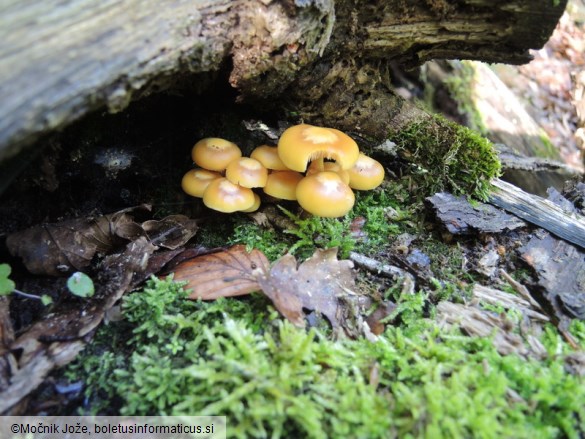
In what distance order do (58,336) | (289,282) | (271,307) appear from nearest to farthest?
(58,336) < (271,307) < (289,282)

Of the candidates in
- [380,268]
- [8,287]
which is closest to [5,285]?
[8,287]

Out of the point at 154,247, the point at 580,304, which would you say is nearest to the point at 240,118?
the point at 154,247

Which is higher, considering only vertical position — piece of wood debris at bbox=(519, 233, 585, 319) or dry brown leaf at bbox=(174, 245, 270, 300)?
dry brown leaf at bbox=(174, 245, 270, 300)

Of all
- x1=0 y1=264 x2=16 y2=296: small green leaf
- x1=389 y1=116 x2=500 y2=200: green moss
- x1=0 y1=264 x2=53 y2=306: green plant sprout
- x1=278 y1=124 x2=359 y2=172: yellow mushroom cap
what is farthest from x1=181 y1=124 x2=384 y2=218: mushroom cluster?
x1=0 y1=264 x2=16 y2=296: small green leaf

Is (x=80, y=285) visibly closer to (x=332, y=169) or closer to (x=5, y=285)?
(x=5, y=285)

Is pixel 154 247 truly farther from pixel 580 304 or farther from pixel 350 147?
pixel 580 304

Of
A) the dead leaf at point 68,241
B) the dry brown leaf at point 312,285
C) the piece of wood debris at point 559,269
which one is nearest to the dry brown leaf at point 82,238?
the dead leaf at point 68,241

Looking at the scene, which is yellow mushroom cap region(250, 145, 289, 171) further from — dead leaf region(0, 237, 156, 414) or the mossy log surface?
dead leaf region(0, 237, 156, 414)
